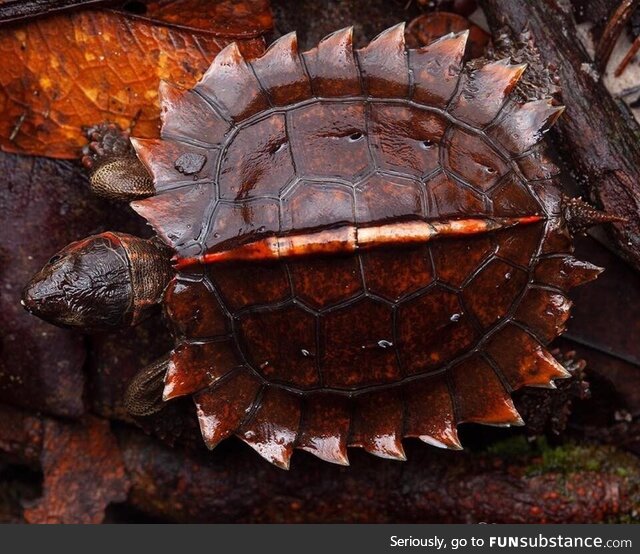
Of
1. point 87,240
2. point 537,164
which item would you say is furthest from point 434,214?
point 87,240

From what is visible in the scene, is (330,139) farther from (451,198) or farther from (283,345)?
(283,345)

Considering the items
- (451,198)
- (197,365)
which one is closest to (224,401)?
(197,365)

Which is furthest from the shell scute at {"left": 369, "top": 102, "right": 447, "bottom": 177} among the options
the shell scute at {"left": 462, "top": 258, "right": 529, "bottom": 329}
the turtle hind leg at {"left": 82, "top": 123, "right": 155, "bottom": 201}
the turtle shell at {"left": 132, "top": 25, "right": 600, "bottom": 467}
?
the turtle hind leg at {"left": 82, "top": 123, "right": 155, "bottom": 201}

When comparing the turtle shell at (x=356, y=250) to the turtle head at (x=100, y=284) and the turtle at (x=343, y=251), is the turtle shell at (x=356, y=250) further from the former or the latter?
the turtle head at (x=100, y=284)

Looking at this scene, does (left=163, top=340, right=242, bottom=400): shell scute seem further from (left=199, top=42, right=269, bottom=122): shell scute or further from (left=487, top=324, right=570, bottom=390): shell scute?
(left=487, top=324, right=570, bottom=390): shell scute

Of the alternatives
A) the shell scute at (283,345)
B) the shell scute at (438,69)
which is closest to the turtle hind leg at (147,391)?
the shell scute at (283,345)

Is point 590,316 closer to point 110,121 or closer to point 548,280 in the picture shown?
point 548,280
